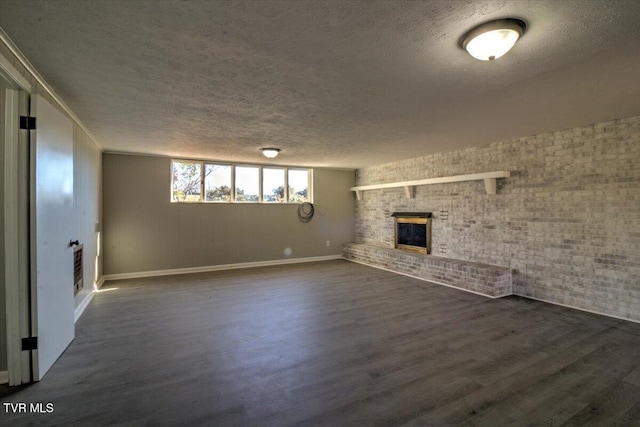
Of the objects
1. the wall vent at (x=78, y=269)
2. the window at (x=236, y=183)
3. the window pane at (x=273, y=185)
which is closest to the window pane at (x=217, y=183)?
the window at (x=236, y=183)

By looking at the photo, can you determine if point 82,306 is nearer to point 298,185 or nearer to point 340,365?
point 340,365

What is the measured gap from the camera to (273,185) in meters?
7.70

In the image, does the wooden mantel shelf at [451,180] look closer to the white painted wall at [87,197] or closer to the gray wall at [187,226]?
the gray wall at [187,226]

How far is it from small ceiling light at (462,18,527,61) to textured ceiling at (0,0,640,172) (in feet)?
0.20

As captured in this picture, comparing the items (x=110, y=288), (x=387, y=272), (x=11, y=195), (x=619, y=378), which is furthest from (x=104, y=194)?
(x=619, y=378)

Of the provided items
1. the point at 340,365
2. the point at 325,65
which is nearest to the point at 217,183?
the point at 325,65

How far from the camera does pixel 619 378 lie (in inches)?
95.6

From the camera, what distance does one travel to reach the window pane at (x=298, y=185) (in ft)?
26.1

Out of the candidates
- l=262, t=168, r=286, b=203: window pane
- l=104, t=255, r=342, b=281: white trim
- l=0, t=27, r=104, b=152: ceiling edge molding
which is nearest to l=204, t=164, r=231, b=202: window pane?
l=262, t=168, r=286, b=203: window pane

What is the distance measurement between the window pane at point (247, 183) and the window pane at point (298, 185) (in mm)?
951

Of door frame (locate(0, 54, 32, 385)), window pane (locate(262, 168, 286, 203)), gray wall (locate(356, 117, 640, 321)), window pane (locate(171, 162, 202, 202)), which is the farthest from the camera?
window pane (locate(262, 168, 286, 203))

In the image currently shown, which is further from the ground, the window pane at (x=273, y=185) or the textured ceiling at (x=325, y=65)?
the textured ceiling at (x=325, y=65)

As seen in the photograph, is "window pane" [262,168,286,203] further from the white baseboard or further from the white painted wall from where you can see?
the white baseboard

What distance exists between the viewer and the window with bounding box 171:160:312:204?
665 cm
